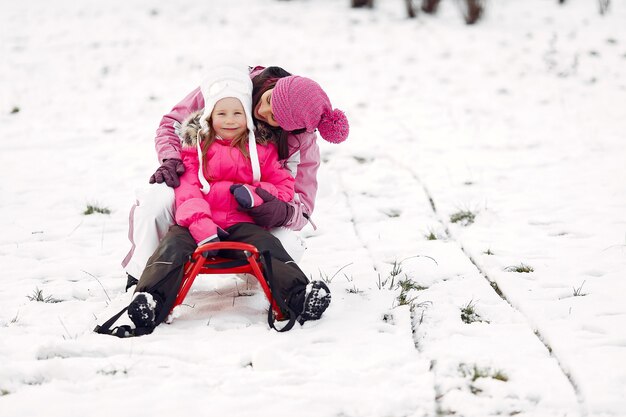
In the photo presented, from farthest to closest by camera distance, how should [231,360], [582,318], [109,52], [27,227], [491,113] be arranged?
[109,52] → [491,113] → [27,227] → [582,318] → [231,360]

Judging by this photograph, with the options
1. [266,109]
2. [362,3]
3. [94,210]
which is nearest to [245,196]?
[266,109]

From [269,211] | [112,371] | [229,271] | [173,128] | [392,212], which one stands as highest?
[173,128]

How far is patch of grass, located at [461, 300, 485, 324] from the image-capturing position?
3.06m

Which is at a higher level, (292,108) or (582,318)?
(292,108)

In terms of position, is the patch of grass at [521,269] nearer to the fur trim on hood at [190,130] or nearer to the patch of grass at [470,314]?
the patch of grass at [470,314]

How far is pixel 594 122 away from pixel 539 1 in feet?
20.2

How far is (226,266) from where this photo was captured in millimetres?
2971

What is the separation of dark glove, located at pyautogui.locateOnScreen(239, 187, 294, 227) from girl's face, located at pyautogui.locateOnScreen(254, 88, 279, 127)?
0.37 m

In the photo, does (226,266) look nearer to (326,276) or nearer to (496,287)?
(326,276)

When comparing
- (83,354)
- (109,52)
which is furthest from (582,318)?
(109,52)

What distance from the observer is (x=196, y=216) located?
3.08 meters

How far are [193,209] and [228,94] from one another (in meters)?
0.60

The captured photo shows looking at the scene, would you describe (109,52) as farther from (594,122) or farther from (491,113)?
(594,122)

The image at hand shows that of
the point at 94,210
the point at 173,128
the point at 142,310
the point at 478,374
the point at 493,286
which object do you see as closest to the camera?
the point at 478,374
